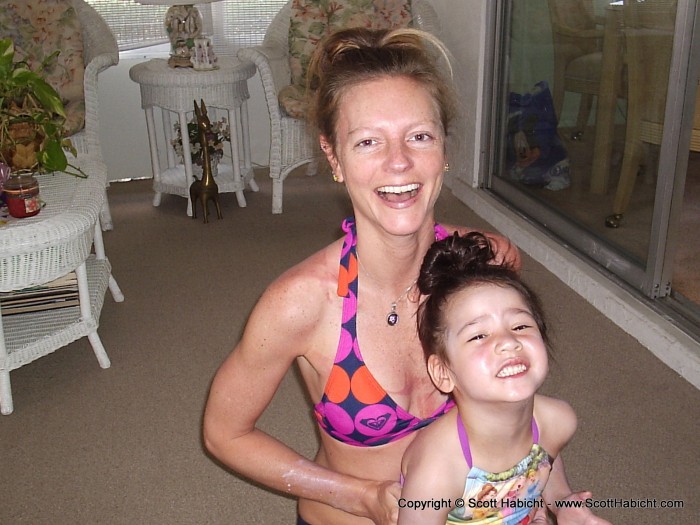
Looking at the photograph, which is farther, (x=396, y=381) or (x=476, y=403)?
(x=396, y=381)

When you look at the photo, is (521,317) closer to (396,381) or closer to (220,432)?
(396,381)

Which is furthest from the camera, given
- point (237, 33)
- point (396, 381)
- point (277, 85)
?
point (237, 33)

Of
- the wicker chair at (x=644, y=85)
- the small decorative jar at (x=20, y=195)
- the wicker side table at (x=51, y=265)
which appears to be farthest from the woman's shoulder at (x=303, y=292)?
the wicker chair at (x=644, y=85)

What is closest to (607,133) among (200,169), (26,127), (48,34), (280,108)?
(280,108)

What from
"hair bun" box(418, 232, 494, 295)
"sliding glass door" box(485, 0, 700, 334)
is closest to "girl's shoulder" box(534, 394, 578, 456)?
"hair bun" box(418, 232, 494, 295)

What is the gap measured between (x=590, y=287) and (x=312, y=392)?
199cm

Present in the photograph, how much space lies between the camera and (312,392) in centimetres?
131

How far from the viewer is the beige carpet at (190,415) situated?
2.04m

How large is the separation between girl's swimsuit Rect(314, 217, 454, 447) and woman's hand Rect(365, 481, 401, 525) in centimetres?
8

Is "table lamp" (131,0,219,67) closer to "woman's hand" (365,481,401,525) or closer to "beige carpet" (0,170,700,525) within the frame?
"beige carpet" (0,170,700,525)

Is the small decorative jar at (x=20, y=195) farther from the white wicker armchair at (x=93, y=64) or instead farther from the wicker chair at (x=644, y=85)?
the wicker chair at (x=644, y=85)

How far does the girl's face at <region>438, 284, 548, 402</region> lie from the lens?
3.58 ft

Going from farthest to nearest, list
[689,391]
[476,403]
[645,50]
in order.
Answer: [645,50] → [689,391] → [476,403]

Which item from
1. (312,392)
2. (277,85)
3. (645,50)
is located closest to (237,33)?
(277,85)
